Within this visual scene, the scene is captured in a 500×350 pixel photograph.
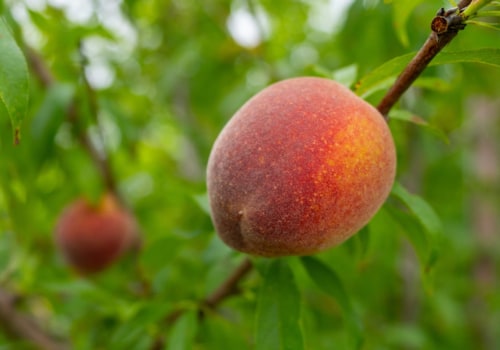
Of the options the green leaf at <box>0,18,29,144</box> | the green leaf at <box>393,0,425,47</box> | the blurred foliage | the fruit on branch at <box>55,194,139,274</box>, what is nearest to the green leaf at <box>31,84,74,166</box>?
the blurred foliage

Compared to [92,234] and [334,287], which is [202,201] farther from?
[92,234]

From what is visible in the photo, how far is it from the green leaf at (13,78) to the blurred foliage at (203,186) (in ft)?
1.64

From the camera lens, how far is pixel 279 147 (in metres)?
0.88

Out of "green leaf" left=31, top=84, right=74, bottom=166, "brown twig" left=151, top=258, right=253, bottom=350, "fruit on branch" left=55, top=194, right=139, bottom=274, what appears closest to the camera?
"brown twig" left=151, top=258, right=253, bottom=350

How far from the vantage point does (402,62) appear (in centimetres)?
99

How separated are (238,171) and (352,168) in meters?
0.18

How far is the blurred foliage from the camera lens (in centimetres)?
133

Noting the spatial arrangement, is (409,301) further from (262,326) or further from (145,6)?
(145,6)

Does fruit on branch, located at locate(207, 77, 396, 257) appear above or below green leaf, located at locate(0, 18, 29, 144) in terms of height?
below

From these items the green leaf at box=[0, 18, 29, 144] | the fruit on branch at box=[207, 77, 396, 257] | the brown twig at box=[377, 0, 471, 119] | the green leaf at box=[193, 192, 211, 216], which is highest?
the green leaf at box=[0, 18, 29, 144]

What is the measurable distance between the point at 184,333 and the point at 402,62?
721 mm

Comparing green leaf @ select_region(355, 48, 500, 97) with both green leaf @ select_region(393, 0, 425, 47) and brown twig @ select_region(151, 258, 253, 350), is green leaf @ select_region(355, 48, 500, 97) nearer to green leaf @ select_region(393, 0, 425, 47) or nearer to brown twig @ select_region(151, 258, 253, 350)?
green leaf @ select_region(393, 0, 425, 47)

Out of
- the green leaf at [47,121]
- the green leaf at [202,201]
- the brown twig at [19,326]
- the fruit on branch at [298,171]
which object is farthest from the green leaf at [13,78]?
the brown twig at [19,326]

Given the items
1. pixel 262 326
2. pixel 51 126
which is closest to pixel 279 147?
pixel 262 326
